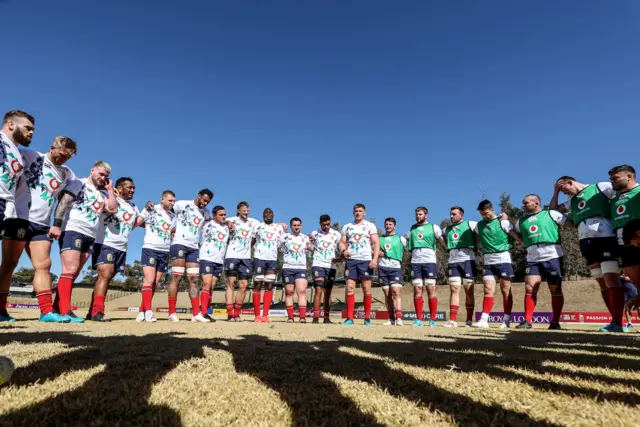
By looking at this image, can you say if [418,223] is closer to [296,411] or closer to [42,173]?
[42,173]

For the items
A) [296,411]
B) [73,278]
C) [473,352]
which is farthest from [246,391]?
[73,278]

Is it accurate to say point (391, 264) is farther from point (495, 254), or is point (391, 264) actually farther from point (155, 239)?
point (155, 239)

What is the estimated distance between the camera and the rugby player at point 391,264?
907 cm

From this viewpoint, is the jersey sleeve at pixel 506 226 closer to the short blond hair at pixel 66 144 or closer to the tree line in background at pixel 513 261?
the short blond hair at pixel 66 144

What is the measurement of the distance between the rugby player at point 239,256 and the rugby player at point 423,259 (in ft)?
13.8

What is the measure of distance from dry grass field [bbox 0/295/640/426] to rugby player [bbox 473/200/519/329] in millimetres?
5486

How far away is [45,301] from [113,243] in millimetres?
2038

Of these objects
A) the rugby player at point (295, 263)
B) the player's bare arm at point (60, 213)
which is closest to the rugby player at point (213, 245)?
the rugby player at point (295, 263)

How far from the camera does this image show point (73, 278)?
20.7ft

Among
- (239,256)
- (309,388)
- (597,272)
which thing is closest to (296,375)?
(309,388)

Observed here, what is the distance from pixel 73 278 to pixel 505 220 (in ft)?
28.4

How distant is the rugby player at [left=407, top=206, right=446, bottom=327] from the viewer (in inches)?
347

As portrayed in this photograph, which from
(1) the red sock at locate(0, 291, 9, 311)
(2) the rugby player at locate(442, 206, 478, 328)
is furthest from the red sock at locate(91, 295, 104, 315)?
(2) the rugby player at locate(442, 206, 478, 328)

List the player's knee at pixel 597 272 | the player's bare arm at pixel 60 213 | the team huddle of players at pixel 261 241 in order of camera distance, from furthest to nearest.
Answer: the player's knee at pixel 597 272
the player's bare arm at pixel 60 213
the team huddle of players at pixel 261 241
